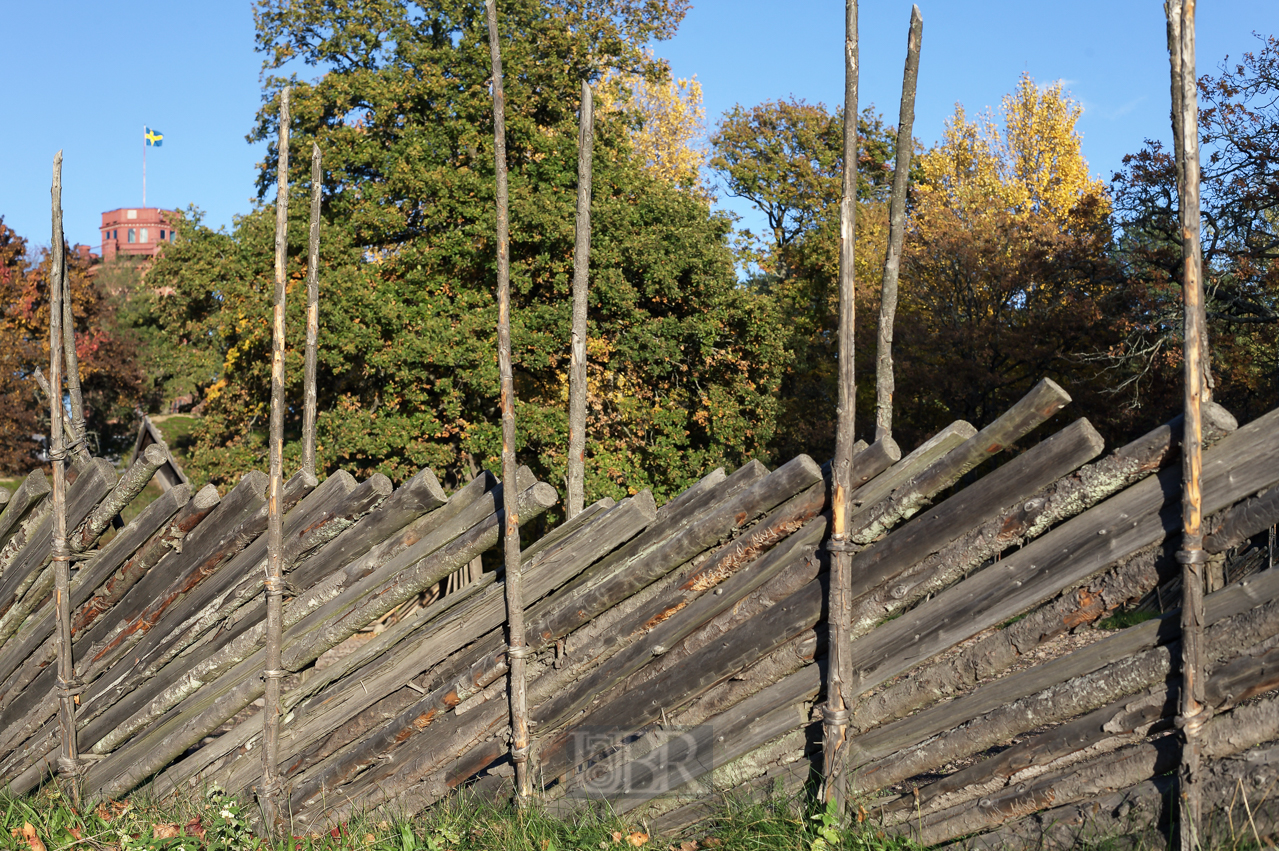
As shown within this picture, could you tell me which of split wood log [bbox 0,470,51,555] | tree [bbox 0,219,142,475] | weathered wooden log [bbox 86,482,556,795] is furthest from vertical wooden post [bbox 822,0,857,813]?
tree [bbox 0,219,142,475]

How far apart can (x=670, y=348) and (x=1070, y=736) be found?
1362 centimetres

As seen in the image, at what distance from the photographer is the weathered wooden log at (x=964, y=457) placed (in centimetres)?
284

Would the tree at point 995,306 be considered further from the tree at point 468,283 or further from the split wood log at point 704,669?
the split wood log at point 704,669

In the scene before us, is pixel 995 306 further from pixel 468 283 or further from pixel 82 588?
pixel 82 588

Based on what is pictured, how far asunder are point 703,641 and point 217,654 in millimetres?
2128

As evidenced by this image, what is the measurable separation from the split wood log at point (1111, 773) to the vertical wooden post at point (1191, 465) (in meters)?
0.08

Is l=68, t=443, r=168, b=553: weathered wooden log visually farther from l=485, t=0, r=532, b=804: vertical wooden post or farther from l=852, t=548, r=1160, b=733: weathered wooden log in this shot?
l=852, t=548, r=1160, b=733: weathered wooden log

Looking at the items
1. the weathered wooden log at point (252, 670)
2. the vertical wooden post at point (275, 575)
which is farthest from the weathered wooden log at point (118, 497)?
the weathered wooden log at point (252, 670)

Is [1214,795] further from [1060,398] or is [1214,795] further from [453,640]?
[453,640]

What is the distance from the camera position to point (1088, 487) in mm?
2760

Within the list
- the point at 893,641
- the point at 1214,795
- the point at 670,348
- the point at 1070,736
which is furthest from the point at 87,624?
the point at 670,348

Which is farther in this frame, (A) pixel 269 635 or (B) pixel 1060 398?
(A) pixel 269 635

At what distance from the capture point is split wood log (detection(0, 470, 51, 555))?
4.89 meters

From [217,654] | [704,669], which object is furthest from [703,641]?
[217,654]
